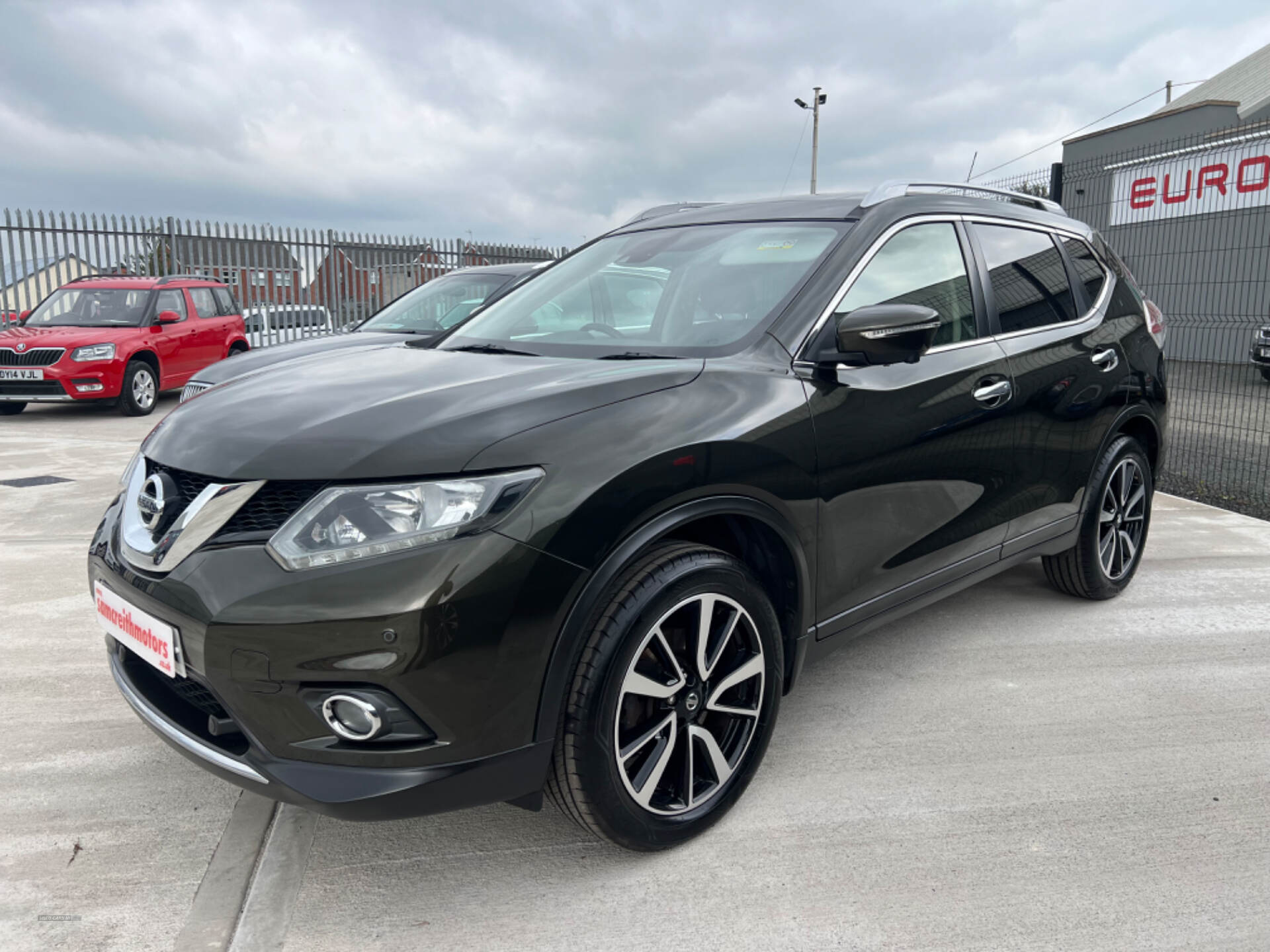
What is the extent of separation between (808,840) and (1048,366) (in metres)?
2.02

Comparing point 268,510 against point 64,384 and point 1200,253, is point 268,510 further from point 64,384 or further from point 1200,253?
point 64,384

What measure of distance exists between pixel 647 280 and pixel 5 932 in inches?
98.7

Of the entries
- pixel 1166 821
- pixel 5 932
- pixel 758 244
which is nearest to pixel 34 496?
pixel 5 932

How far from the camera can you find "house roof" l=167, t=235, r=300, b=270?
18.3 meters

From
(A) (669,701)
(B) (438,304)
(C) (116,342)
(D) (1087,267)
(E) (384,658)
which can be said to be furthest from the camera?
(C) (116,342)

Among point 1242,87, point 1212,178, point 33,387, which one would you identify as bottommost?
point 33,387

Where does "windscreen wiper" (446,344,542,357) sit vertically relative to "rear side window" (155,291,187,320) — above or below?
below

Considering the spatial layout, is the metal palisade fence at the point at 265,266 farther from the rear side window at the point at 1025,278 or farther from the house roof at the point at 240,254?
the rear side window at the point at 1025,278

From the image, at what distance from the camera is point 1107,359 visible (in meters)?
3.89

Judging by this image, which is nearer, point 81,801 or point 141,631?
point 141,631

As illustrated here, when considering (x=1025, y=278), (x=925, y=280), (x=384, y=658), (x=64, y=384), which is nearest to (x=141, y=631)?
(x=384, y=658)

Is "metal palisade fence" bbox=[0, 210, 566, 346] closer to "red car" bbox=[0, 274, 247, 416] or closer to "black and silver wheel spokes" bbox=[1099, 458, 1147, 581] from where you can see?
"red car" bbox=[0, 274, 247, 416]

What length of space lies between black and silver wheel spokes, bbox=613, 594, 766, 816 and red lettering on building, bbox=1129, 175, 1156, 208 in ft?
25.4

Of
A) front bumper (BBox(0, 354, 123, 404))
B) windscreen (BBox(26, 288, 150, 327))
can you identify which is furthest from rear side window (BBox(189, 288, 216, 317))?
front bumper (BBox(0, 354, 123, 404))
